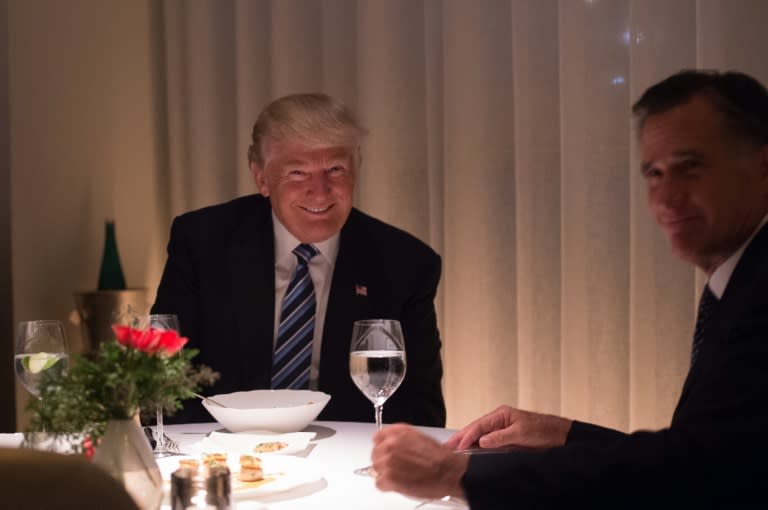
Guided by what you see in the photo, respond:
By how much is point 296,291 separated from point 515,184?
3.96 feet

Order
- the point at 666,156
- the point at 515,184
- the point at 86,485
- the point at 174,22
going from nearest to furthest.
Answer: the point at 86,485
the point at 666,156
the point at 515,184
the point at 174,22

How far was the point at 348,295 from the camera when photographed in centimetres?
249

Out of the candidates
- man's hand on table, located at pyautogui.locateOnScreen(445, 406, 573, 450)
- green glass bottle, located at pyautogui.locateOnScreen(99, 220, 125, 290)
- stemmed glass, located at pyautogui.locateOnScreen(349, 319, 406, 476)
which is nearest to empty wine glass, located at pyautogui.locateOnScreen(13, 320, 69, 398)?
stemmed glass, located at pyautogui.locateOnScreen(349, 319, 406, 476)

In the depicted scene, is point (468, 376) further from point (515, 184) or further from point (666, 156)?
point (666, 156)

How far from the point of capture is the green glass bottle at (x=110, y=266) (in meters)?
3.58

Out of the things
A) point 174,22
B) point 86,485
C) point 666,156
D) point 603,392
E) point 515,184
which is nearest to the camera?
point 86,485

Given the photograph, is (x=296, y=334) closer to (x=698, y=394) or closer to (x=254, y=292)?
(x=254, y=292)

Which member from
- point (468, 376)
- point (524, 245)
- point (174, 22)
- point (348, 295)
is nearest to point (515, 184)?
point (524, 245)

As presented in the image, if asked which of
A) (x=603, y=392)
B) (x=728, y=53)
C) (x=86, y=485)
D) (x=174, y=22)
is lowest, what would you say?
(x=603, y=392)

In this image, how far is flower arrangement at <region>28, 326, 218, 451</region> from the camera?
105cm

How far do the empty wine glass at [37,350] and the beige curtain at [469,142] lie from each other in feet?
5.89

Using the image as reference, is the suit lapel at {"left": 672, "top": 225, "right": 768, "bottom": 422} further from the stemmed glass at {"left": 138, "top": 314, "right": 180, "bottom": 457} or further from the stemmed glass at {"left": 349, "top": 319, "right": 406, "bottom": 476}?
the stemmed glass at {"left": 138, "top": 314, "right": 180, "bottom": 457}

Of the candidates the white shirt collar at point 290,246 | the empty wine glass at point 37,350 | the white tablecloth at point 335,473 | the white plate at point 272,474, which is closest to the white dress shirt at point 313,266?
the white shirt collar at point 290,246

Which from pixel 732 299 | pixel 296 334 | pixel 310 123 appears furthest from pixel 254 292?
pixel 732 299
